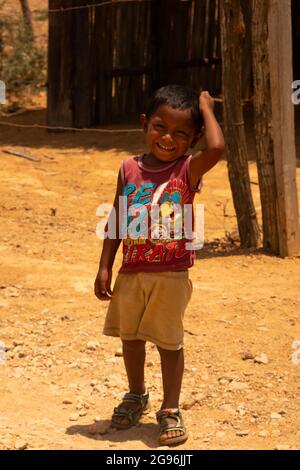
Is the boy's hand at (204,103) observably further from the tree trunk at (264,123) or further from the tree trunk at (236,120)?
the tree trunk at (236,120)

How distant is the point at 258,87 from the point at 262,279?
4.54 feet

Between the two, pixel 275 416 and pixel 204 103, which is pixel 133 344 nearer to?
pixel 275 416

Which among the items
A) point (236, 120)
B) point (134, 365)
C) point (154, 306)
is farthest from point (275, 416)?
point (236, 120)

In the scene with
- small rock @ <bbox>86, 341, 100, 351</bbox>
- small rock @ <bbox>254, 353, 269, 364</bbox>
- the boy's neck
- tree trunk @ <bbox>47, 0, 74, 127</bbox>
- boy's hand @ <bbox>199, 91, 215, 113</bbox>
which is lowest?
small rock @ <bbox>254, 353, 269, 364</bbox>

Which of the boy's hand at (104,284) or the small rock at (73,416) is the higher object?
the boy's hand at (104,284)

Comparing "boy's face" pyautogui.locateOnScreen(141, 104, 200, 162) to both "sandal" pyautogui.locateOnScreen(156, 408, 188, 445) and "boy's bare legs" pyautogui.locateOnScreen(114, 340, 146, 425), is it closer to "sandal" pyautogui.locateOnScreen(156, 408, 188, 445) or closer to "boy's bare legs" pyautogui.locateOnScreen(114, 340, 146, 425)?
"boy's bare legs" pyautogui.locateOnScreen(114, 340, 146, 425)

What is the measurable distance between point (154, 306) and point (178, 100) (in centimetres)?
79

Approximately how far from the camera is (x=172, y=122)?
3324 millimetres

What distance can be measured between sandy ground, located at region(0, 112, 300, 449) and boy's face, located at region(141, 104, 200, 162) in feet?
3.72

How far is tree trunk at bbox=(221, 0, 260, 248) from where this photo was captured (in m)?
6.12

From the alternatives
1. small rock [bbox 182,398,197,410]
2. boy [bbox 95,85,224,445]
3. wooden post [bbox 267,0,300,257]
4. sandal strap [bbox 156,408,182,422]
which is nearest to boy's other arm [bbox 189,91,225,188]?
boy [bbox 95,85,224,445]

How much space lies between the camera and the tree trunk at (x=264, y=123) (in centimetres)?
598

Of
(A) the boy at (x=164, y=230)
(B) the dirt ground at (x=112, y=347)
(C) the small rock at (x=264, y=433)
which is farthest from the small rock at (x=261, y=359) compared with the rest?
(A) the boy at (x=164, y=230)

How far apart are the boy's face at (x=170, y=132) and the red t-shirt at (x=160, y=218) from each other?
0.06 m
